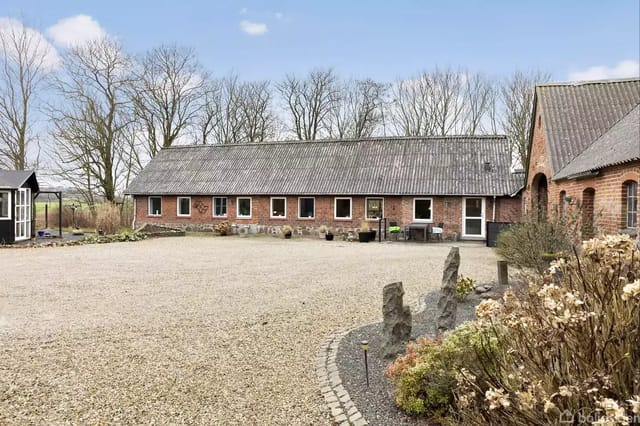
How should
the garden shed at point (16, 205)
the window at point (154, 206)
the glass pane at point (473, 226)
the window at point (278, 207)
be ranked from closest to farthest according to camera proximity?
the garden shed at point (16, 205) < the glass pane at point (473, 226) < the window at point (278, 207) < the window at point (154, 206)

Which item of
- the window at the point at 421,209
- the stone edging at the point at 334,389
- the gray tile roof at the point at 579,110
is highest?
the gray tile roof at the point at 579,110

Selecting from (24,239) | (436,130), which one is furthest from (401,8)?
(436,130)

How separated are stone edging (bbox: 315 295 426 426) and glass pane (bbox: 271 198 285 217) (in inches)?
716

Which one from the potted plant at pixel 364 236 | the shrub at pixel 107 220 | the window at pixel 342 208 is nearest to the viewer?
the potted plant at pixel 364 236

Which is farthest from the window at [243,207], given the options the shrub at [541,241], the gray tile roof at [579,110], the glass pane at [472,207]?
the shrub at [541,241]

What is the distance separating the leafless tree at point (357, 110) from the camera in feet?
124

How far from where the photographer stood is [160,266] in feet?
42.0

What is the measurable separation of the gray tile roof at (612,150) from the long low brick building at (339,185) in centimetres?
682

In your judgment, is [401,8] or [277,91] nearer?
[401,8]

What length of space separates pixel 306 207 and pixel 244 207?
145 inches

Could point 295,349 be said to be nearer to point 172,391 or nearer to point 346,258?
point 172,391

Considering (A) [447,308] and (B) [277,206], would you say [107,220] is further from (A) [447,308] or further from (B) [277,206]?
(A) [447,308]

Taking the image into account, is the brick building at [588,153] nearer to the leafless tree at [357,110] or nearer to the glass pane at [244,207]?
the glass pane at [244,207]

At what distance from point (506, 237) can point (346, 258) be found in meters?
4.96
